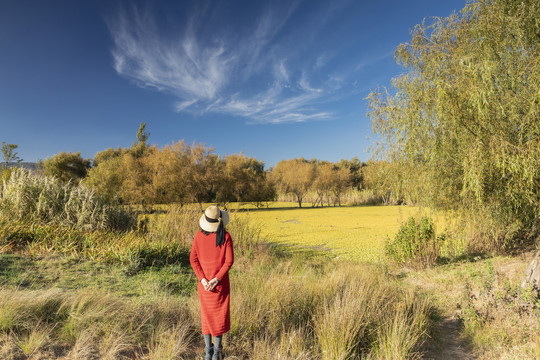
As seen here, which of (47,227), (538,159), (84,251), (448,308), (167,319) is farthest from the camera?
(47,227)

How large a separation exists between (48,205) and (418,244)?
31.4ft

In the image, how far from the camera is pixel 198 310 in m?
3.33

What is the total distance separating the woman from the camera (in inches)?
100

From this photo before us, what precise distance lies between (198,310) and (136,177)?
20.6m

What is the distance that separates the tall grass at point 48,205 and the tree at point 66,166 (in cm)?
3181

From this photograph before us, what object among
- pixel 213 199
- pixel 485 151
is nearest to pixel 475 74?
pixel 485 151

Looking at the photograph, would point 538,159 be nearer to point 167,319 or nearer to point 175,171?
point 167,319

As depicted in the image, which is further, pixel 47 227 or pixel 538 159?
pixel 47 227

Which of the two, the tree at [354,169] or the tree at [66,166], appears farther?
the tree at [354,169]

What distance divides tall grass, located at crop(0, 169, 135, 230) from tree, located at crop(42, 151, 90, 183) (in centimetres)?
3181

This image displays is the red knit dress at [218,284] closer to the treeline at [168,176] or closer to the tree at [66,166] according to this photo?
the treeline at [168,176]

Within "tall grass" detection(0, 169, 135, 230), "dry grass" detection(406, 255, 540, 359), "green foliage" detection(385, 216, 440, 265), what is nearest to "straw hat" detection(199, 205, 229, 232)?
"dry grass" detection(406, 255, 540, 359)

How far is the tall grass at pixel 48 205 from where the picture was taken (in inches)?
278

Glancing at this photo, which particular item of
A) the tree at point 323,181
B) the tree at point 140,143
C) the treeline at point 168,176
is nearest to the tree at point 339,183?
the tree at point 323,181
